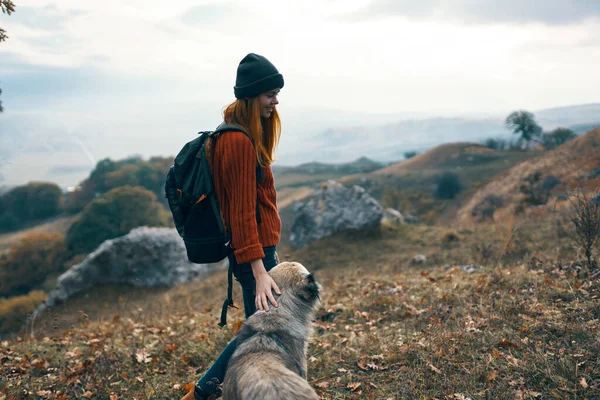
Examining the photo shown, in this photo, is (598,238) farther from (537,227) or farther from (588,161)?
(588,161)

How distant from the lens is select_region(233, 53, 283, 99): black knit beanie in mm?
2670

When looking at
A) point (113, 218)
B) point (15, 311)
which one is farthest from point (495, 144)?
point (15, 311)

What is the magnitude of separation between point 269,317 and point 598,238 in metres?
5.86

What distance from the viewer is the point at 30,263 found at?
38000mm

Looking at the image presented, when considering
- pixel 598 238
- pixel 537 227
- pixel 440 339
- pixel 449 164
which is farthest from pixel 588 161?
pixel 449 164

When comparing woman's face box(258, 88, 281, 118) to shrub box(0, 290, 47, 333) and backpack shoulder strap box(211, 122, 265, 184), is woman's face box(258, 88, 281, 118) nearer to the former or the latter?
backpack shoulder strap box(211, 122, 265, 184)

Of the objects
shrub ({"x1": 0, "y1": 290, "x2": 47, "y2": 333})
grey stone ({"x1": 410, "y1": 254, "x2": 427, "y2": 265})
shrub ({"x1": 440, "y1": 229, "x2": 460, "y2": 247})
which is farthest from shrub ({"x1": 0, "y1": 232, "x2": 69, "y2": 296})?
grey stone ({"x1": 410, "y1": 254, "x2": 427, "y2": 265})

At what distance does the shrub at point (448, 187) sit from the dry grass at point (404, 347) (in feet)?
143

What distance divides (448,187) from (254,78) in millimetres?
50306

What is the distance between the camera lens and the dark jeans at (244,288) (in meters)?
2.77

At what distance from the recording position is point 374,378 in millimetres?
4055

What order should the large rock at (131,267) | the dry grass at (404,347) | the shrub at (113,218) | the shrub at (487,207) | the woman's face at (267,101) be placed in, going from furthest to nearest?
the shrub at (113,218)
the shrub at (487,207)
the large rock at (131,267)
the dry grass at (404,347)
the woman's face at (267,101)

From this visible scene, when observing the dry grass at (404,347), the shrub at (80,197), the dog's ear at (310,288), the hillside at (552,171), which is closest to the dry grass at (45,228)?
the shrub at (80,197)

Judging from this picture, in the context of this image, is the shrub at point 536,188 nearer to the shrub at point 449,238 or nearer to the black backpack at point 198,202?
the shrub at point 449,238
